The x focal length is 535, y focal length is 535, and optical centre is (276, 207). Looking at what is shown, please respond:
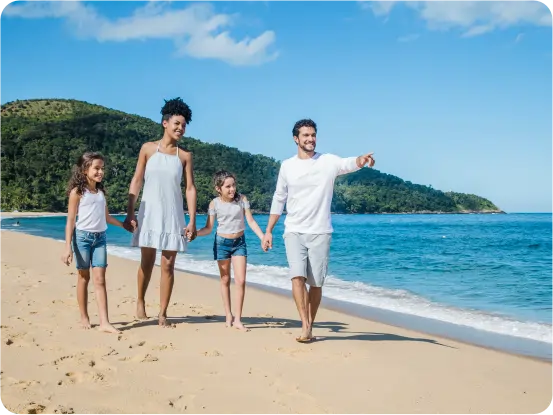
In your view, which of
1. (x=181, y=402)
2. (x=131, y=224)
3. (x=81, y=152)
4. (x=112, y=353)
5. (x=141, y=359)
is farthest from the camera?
(x=81, y=152)

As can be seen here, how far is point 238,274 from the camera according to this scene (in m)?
5.47

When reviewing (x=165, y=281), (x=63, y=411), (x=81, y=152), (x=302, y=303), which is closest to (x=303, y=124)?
(x=302, y=303)

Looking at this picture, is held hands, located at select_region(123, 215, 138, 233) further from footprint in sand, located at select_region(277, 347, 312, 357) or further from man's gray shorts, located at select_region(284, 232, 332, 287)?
footprint in sand, located at select_region(277, 347, 312, 357)

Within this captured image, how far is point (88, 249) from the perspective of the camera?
16.8 ft

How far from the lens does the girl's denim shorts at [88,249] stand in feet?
16.8

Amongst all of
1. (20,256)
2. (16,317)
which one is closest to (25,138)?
(20,256)

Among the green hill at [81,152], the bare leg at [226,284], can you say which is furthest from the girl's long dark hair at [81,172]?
the green hill at [81,152]

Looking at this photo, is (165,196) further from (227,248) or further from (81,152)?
(81,152)

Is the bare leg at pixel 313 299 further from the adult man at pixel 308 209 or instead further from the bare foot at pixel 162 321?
the bare foot at pixel 162 321

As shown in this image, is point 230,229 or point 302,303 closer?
point 302,303

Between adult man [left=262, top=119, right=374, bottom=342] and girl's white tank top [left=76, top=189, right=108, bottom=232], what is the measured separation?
1.66 m

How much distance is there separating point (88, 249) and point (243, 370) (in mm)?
2115

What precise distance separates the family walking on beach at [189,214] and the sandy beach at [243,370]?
1.41ft

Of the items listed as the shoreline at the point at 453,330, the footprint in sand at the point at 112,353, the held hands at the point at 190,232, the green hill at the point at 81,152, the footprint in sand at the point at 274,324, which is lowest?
the shoreline at the point at 453,330
